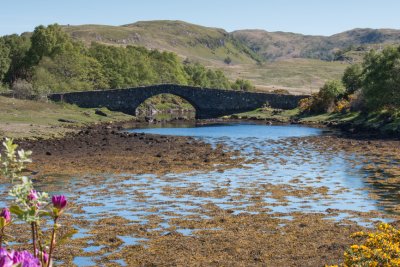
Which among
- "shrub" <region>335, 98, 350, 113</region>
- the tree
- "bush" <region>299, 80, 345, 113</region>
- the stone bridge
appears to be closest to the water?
"shrub" <region>335, 98, 350, 113</region>

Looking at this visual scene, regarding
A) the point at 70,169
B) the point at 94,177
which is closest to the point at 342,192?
the point at 94,177

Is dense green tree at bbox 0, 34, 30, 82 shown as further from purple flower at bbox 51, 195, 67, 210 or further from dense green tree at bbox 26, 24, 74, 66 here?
purple flower at bbox 51, 195, 67, 210

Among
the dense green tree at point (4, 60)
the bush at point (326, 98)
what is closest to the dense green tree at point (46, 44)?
the dense green tree at point (4, 60)

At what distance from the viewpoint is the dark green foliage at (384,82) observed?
3046 inches

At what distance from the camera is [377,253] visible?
12664 millimetres

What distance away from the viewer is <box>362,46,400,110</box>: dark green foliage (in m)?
77.4

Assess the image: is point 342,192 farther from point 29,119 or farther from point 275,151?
point 29,119

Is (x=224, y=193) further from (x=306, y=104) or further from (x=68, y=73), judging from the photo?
(x=68, y=73)

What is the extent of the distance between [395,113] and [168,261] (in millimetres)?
64051

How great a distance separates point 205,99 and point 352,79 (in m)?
34.6

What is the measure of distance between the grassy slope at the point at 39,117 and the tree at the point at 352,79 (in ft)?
135

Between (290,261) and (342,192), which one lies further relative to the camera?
(342,192)

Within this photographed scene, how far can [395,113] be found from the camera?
77812mm

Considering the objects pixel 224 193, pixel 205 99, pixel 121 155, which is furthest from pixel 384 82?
pixel 205 99
